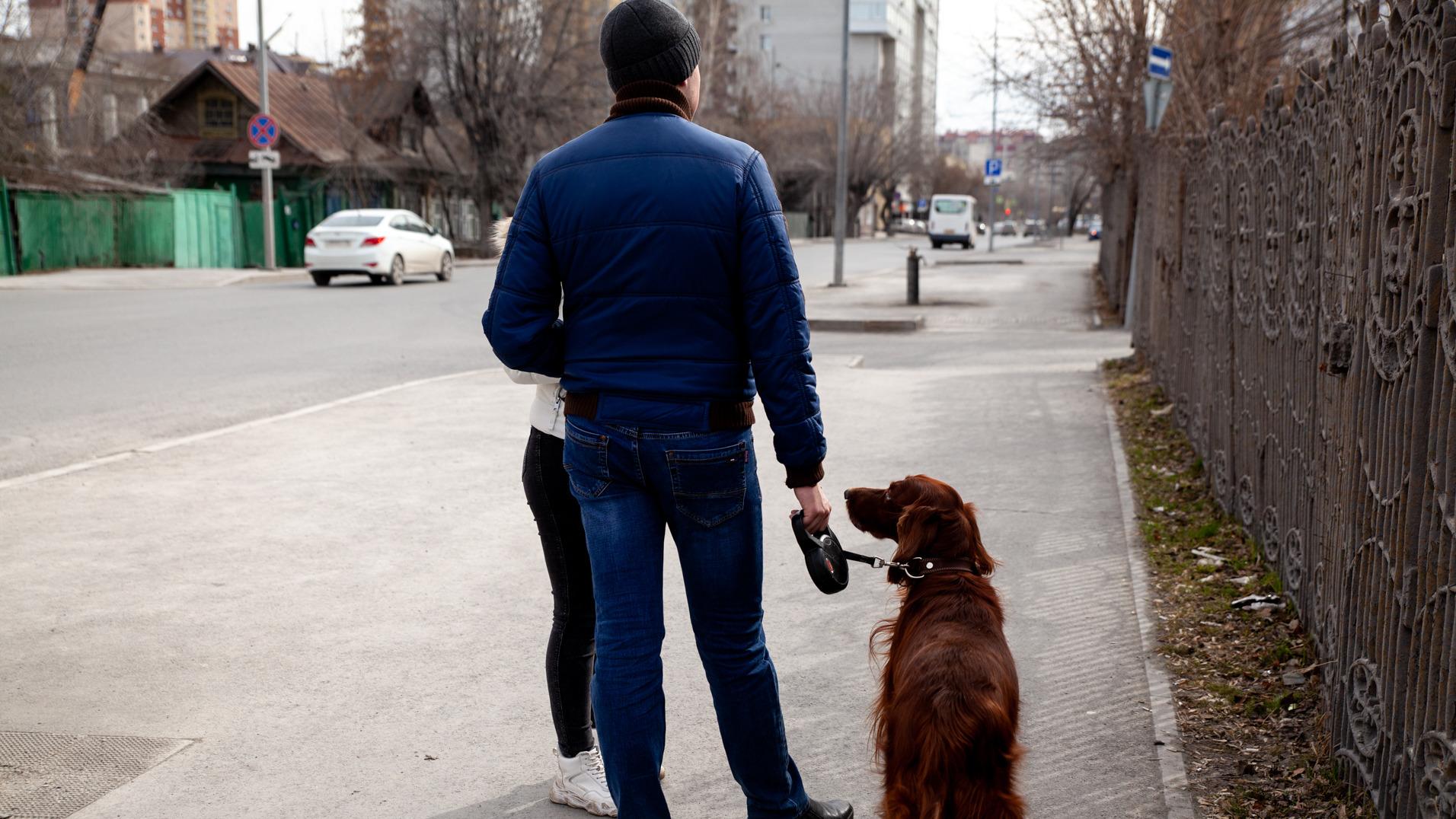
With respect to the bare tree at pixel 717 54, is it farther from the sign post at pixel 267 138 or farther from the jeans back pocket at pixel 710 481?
the jeans back pocket at pixel 710 481

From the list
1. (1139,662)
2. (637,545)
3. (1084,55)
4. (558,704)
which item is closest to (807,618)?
(1139,662)

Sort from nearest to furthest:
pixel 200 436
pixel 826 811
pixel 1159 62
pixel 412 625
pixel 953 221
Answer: pixel 826 811
pixel 412 625
pixel 200 436
pixel 1159 62
pixel 953 221

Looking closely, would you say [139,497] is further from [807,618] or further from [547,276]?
[547,276]

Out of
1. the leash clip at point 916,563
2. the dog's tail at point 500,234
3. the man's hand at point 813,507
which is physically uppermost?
the dog's tail at point 500,234

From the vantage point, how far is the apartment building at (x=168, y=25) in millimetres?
81500

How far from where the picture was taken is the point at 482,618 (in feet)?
16.8

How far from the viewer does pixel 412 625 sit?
5.03 meters

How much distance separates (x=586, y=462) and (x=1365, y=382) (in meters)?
2.12

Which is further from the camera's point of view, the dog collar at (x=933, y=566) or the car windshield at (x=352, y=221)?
the car windshield at (x=352, y=221)

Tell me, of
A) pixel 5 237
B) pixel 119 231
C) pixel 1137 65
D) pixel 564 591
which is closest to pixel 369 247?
pixel 5 237

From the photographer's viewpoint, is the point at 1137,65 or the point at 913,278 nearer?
the point at 1137,65

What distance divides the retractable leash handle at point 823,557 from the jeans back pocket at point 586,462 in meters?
0.47

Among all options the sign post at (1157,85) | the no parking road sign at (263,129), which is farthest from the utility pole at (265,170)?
the sign post at (1157,85)

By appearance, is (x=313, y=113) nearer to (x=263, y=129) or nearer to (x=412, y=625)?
(x=263, y=129)
